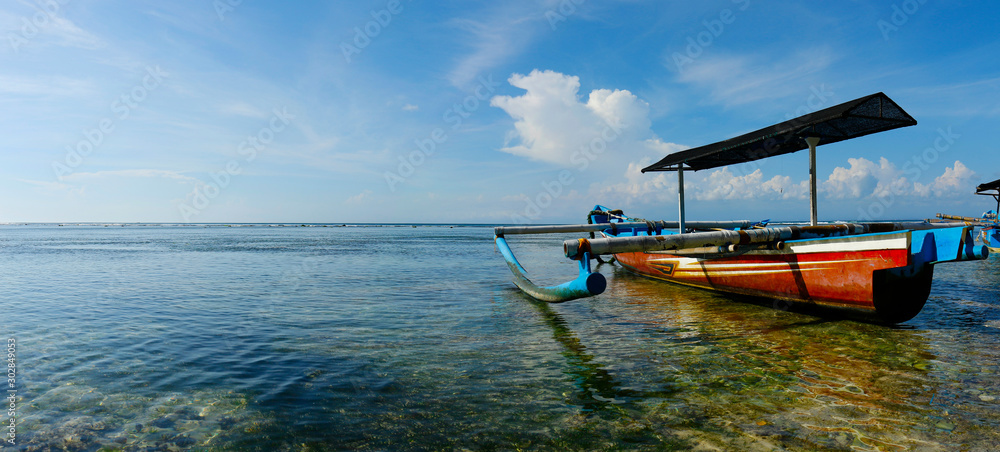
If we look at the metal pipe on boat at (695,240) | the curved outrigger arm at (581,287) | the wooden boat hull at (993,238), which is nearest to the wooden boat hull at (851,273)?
the metal pipe on boat at (695,240)

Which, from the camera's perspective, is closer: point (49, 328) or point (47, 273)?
point (49, 328)

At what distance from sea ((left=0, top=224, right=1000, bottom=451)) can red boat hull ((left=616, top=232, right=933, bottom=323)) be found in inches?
17.2

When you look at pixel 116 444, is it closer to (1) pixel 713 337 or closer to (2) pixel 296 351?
(2) pixel 296 351

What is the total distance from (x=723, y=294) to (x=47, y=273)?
1017 inches

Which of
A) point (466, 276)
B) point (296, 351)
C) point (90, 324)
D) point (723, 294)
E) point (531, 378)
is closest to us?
point (531, 378)

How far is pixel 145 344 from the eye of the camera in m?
7.50

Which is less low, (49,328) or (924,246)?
(924,246)

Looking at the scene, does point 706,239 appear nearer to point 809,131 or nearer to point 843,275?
point 843,275

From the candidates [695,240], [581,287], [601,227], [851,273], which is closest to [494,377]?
[581,287]

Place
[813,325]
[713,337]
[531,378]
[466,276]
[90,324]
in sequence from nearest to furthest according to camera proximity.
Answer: [531,378] < [713,337] < [813,325] < [90,324] < [466,276]

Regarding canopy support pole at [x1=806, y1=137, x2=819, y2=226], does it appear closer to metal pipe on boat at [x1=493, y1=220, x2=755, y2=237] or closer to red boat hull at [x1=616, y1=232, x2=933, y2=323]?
red boat hull at [x1=616, y1=232, x2=933, y2=323]

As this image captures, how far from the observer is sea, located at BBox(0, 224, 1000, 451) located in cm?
411

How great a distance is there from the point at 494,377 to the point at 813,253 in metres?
6.99

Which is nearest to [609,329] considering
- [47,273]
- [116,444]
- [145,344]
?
[116,444]
